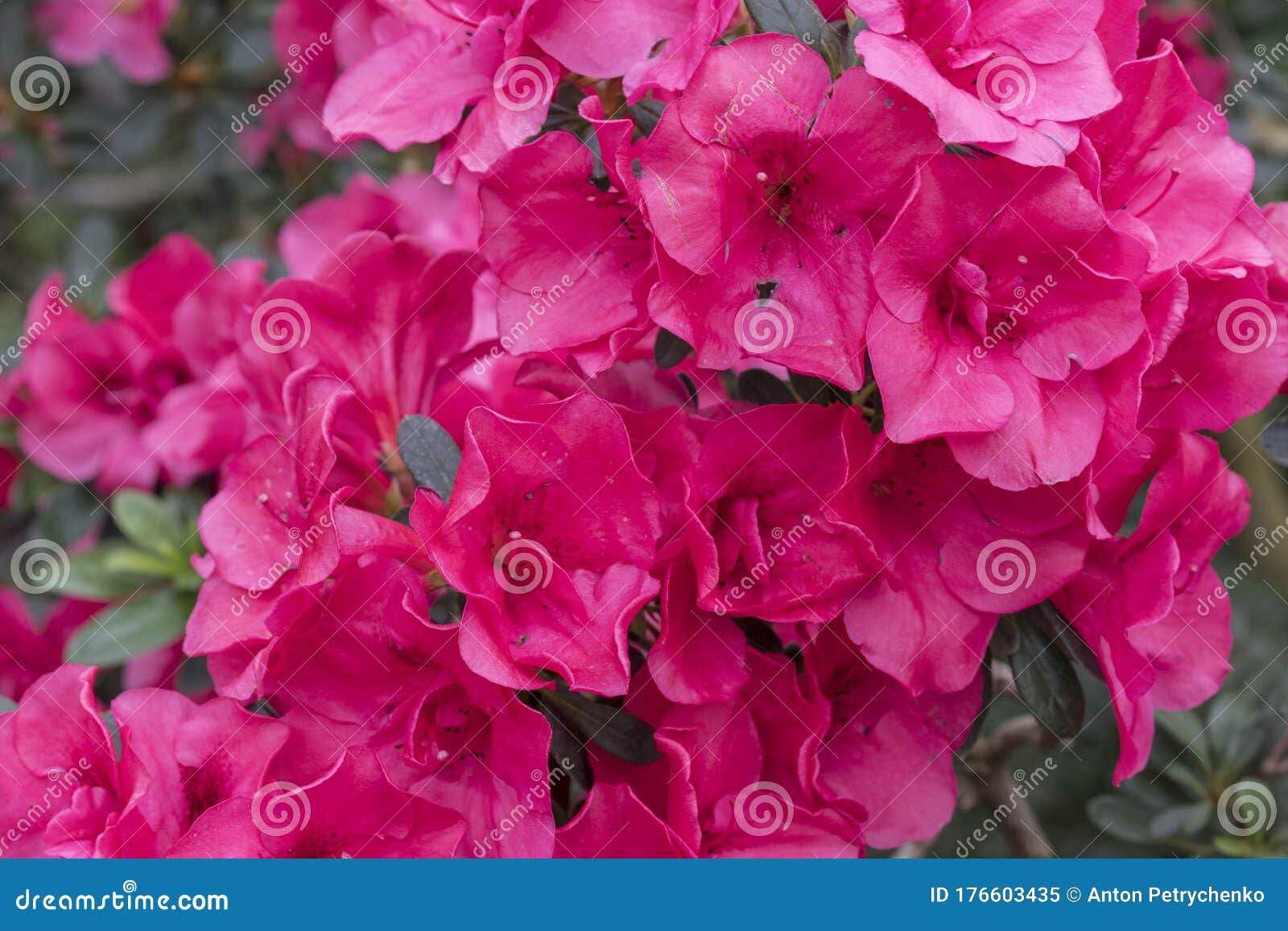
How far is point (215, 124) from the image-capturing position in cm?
261

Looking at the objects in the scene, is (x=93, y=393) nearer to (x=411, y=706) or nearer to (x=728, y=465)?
(x=411, y=706)

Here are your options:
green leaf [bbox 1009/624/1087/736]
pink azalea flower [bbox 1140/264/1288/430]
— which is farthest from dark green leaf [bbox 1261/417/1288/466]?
green leaf [bbox 1009/624/1087/736]

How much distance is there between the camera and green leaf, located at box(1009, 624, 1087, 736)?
4.41ft

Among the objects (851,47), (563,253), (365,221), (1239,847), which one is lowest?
(1239,847)

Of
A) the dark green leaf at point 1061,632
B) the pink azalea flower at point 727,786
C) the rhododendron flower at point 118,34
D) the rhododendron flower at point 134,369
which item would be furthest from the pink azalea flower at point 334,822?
the rhododendron flower at point 118,34

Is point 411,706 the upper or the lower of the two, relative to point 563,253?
lower

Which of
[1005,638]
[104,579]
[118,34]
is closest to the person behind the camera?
[1005,638]

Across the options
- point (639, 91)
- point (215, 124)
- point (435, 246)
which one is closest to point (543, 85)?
point (639, 91)

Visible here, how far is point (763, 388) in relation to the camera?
4.41ft

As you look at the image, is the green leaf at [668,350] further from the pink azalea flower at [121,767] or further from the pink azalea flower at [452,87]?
the pink azalea flower at [121,767]

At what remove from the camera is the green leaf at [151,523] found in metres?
1.73

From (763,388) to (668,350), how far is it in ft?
0.54

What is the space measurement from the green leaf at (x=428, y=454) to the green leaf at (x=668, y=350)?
24 centimetres

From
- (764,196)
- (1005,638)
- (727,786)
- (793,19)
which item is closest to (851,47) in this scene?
(793,19)
